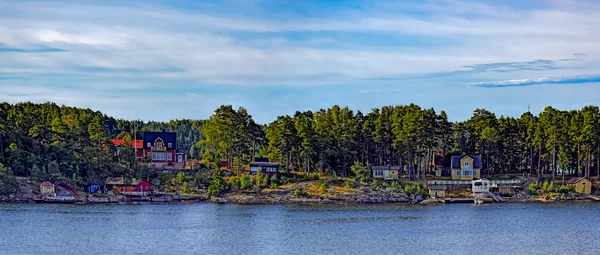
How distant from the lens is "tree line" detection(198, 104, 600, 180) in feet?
349

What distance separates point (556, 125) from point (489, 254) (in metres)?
59.3

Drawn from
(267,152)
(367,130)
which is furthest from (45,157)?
(367,130)

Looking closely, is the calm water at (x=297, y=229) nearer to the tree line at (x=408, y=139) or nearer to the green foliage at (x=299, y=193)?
the green foliage at (x=299, y=193)

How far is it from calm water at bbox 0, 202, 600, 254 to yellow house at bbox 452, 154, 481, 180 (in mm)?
19063

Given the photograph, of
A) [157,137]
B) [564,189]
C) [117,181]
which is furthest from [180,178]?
[564,189]

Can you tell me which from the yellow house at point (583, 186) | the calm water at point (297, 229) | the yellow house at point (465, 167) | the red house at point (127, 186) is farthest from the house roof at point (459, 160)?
the red house at point (127, 186)

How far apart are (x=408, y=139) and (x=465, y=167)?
1059 cm

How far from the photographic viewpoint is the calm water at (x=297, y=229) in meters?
56.8

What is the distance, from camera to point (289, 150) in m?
106

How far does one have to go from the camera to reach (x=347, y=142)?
10912 centimetres

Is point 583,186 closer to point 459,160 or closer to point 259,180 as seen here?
point 459,160

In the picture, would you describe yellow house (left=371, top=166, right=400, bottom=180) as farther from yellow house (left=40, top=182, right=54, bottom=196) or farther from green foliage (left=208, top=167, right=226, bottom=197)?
yellow house (left=40, top=182, right=54, bottom=196)

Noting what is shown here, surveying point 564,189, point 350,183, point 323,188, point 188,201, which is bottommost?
point 188,201

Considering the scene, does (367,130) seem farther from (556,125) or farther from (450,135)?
(556,125)
